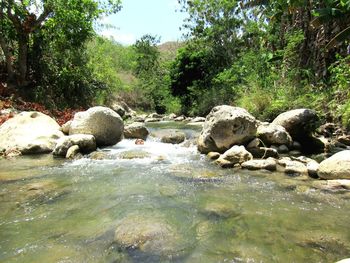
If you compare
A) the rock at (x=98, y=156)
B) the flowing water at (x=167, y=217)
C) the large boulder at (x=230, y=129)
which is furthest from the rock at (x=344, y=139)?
the rock at (x=98, y=156)

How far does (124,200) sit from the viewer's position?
5.45 m

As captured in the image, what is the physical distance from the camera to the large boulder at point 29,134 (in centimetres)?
979

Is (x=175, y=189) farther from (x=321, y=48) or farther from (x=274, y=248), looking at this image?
(x=321, y=48)

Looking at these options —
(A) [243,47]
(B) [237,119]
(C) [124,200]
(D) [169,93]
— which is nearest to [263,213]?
(C) [124,200]

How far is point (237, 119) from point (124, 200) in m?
4.72

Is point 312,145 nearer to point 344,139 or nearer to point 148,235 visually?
point 344,139

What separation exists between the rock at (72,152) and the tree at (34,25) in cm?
792

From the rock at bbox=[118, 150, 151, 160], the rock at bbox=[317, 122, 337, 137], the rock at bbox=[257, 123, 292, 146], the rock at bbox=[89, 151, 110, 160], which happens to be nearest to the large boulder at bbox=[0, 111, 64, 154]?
the rock at bbox=[89, 151, 110, 160]

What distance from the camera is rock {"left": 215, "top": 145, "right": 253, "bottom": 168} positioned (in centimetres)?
794

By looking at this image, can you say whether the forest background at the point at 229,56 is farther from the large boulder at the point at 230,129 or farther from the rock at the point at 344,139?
the large boulder at the point at 230,129

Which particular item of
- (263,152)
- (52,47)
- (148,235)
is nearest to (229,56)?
(52,47)

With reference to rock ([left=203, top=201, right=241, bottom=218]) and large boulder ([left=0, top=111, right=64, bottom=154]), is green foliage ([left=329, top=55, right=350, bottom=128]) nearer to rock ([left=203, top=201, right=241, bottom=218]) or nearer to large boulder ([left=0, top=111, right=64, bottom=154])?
rock ([left=203, top=201, right=241, bottom=218])

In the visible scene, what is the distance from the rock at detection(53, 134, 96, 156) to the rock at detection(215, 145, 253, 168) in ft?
12.7

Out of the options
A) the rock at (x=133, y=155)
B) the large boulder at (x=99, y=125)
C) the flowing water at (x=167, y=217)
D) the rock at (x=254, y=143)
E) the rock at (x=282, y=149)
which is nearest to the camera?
the flowing water at (x=167, y=217)
